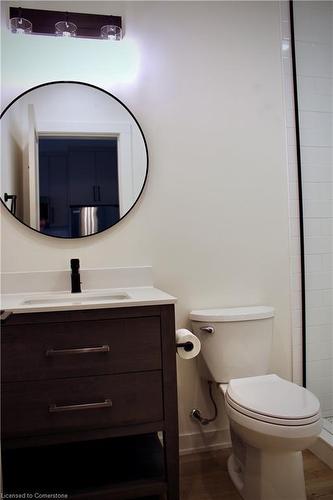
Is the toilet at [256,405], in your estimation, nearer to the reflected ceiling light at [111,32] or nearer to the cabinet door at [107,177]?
the cabinet door at [107,177]

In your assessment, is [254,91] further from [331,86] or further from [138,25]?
[138,25]

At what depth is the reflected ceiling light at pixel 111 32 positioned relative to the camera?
173 centimetres

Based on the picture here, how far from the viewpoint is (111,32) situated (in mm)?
1732

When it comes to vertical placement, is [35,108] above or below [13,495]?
above

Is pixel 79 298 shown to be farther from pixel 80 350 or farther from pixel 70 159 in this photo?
pixel 70 159

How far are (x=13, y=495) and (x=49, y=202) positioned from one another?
4.00 feet

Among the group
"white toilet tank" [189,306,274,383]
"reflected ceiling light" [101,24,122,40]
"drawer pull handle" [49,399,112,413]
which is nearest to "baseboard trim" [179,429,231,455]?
"white toilet tank" [189,306,274,383]

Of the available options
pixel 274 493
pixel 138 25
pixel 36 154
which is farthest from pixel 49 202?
pixel 274 493

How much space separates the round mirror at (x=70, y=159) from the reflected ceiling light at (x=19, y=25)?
0.26 meters

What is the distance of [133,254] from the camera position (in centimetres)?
181

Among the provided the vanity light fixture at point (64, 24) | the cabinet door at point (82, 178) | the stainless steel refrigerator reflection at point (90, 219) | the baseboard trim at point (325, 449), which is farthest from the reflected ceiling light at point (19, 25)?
the baseboard trim at point (325, 449)

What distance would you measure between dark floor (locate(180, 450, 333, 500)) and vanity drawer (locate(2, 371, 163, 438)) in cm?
48

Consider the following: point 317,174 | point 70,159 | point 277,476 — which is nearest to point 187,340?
point 277,476

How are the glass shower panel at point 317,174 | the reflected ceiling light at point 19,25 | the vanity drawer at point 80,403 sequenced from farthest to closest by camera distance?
the glass shower panel at point 317,174
the reflected ceiling light at point 19,25
the vanity drawer at point 80,403
